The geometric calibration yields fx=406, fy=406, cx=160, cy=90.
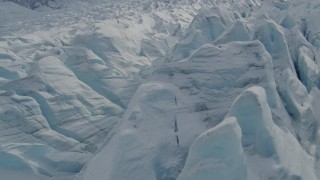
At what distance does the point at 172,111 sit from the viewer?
477 centimetres

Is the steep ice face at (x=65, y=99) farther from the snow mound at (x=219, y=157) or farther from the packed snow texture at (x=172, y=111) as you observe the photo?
the snow mound at (x=219, y=157)

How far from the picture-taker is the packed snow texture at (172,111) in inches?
155

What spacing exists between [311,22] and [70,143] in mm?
8279

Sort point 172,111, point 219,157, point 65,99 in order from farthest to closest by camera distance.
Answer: point 65,99 < point 172,111 < point 219,157

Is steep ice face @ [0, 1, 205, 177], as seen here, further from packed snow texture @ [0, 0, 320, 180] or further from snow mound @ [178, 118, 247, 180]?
snow mound @ [178, 118, 247, 180]

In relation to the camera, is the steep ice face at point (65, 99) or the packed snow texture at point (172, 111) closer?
the packed snow texture at point (172, 111)

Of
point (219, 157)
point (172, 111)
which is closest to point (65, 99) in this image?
point (172, 111)

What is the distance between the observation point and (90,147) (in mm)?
6160

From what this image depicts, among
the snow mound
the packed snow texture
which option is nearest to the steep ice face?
the packed snow texture

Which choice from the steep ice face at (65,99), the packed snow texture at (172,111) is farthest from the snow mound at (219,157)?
the steep ice face at (65,99)

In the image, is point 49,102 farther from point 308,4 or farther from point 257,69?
point 308,4

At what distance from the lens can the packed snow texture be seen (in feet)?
12.9

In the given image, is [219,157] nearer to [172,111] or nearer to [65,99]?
[172,111]

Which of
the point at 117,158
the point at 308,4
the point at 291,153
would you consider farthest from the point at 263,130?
the point at 308,4
